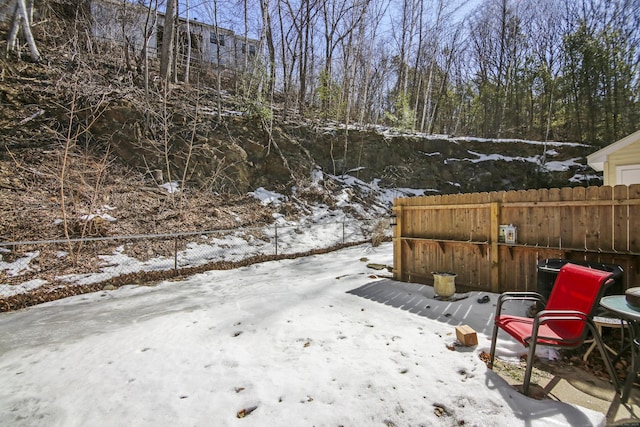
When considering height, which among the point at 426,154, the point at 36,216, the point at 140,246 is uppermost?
the point at 426,154

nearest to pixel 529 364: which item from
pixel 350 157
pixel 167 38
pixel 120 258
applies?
pixel 120 258

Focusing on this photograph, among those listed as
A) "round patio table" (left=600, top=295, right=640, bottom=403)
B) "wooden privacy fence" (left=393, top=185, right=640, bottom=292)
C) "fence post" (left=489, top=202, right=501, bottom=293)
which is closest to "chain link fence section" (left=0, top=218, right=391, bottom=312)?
"wooden privacy fence" (left=393, top=185, right=640, bottom=292)

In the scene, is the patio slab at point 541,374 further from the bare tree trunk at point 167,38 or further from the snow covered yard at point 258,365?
the bare tree trunk at point 167,38

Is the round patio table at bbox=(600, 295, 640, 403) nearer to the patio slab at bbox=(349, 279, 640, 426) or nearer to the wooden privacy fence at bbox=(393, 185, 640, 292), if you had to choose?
the patio slab at bbox=(349, 279, 640, 426)

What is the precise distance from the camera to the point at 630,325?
230 centimetres

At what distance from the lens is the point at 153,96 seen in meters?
11.6

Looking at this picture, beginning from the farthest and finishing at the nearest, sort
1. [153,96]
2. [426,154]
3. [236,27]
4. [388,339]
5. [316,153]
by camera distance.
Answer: [426,154]
[316,153]
[236,27]
[153,96]
[388,339]

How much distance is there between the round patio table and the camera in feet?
6.76

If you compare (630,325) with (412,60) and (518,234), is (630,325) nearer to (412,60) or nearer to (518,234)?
(518,234)

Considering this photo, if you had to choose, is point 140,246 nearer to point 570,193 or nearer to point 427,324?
point 427,324

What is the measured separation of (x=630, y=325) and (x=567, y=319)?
621mm

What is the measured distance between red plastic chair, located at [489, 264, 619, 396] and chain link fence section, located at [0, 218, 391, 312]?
19.9 ft

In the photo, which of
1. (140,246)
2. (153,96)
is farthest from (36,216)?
(153,96)

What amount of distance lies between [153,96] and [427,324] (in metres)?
12.8
